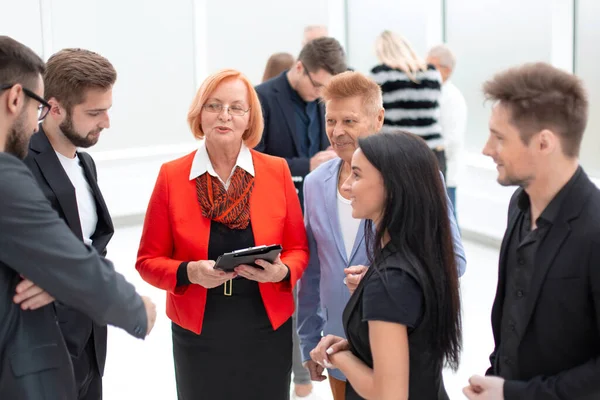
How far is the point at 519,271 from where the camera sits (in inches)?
87.9

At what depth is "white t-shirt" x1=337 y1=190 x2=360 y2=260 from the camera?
3.07m

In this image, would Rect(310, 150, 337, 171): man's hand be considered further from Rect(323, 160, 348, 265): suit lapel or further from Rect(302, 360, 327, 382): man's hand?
Rect(302, 360, 327, 382): man's hand

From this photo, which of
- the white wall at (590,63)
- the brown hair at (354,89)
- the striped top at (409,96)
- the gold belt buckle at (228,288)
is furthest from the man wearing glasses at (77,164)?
the white wall at (590,63)

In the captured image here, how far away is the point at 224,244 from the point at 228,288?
0.56 feet

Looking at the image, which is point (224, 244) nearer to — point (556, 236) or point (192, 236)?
point (192, 236)

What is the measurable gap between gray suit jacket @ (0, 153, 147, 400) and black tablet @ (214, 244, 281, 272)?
51 centimetres

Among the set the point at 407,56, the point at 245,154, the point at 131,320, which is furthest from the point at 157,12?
the point at 131,320

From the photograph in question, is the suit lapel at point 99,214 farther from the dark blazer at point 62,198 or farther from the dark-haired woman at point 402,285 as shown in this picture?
the dark-haired woman at point 402,285

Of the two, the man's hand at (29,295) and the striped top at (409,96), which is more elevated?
the striped top at (409,96)

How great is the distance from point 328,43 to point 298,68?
22 centimetres

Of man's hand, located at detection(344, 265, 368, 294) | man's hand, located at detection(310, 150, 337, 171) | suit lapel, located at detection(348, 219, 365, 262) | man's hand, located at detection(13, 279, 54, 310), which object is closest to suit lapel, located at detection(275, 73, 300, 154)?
man's hand, located at detection(310, 150, 337, 171)

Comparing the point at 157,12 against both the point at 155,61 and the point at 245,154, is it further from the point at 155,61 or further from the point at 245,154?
the point at 245,154

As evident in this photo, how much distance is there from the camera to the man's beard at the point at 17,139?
7.45ft

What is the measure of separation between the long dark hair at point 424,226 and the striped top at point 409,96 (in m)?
3.15
